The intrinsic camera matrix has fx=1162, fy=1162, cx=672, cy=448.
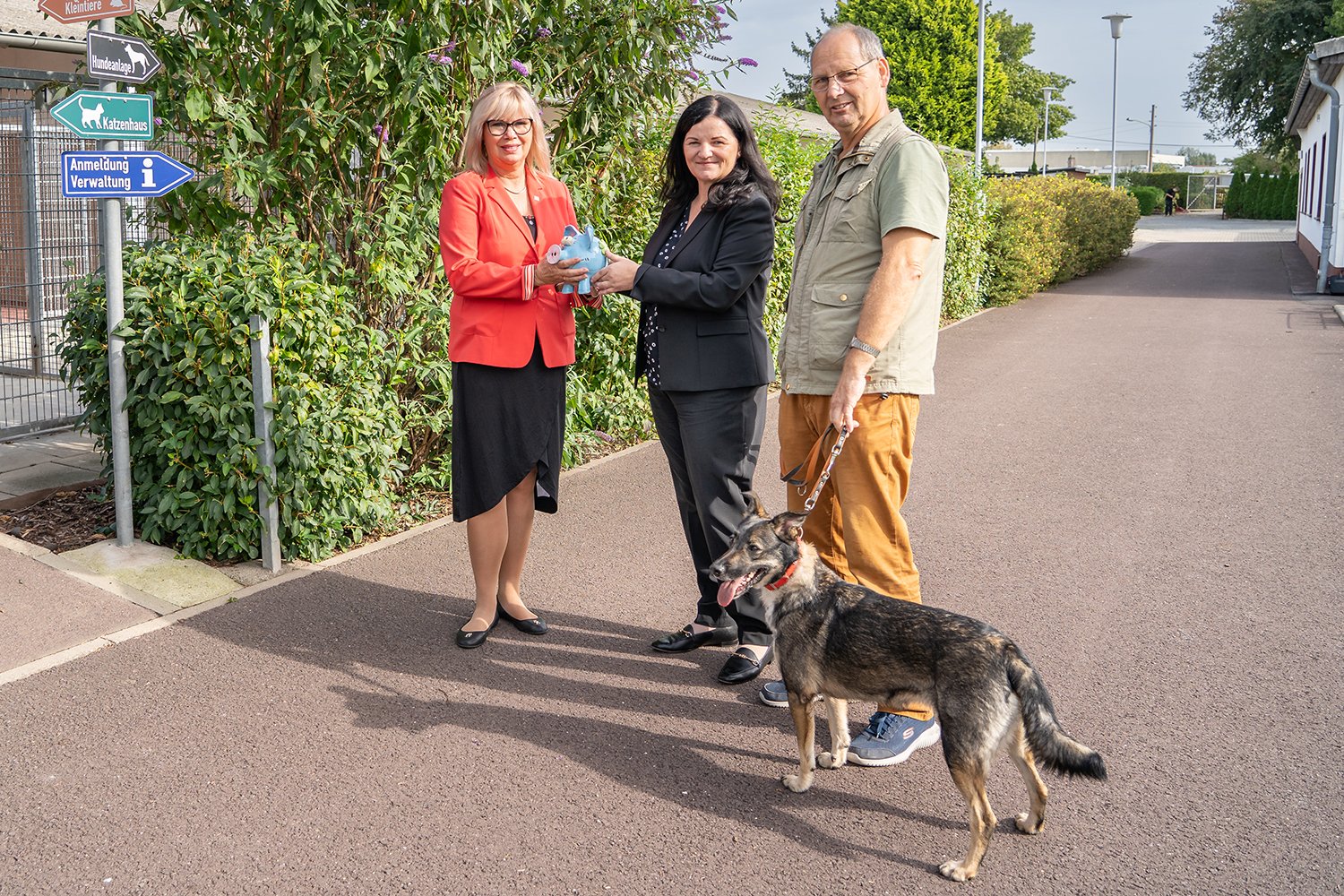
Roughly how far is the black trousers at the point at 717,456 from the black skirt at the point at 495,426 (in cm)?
48

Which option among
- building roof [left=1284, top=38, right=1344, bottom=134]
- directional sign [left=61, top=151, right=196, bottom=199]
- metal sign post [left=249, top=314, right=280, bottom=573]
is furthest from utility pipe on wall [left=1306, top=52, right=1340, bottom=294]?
directional sign [left=61, top=151, right=196, bottom=199]

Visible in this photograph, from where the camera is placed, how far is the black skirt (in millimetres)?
4664

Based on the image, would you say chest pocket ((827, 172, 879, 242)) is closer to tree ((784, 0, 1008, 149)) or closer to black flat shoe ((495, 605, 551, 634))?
black flat shoe ((495, 605, 551, 634))

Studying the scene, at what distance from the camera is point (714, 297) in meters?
4.26

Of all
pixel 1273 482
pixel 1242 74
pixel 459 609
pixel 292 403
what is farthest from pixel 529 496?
pixel 1242 74

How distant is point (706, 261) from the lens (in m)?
4.33

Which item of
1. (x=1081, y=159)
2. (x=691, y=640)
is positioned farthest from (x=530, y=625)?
(x=1081, y=159)

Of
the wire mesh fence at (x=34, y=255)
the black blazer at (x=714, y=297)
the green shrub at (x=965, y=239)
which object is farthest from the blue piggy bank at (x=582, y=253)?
the green shrub at (x=965, y=239)

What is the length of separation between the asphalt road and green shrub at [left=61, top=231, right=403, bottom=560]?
448mm

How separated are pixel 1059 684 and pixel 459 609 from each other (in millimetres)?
2578

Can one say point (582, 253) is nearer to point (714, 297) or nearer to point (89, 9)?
point (714, 297)

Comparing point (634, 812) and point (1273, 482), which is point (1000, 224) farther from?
point (634, 812)

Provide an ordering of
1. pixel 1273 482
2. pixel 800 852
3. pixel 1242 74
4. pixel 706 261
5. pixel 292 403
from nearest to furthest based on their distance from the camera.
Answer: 1. pixel 800 852
2. pixel 706 261
3. pixel 292 403
4. pixel 1273 482
5. pixel 1242 74

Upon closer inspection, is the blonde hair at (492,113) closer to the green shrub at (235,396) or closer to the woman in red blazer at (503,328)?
the woman in red blazer at (503,328)
